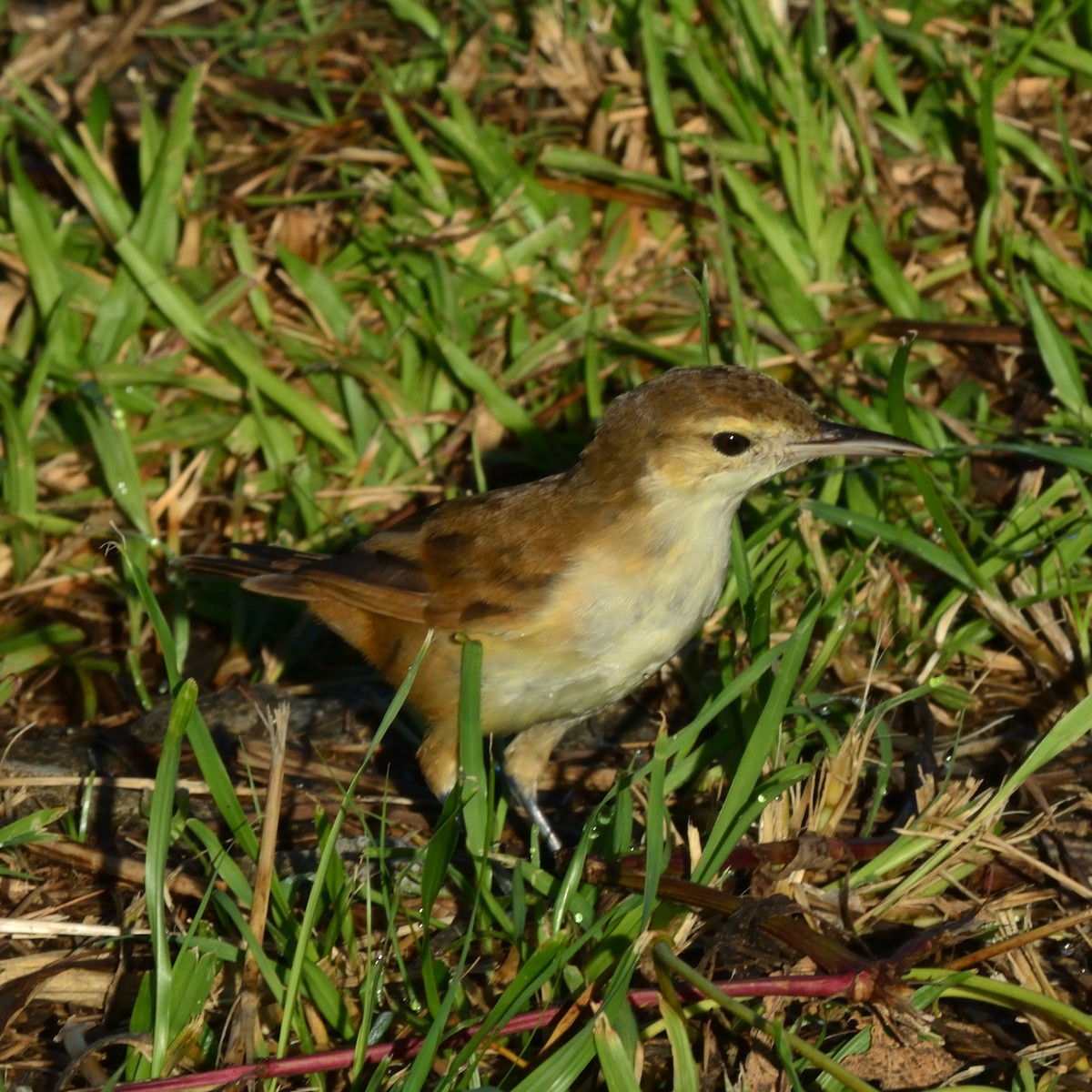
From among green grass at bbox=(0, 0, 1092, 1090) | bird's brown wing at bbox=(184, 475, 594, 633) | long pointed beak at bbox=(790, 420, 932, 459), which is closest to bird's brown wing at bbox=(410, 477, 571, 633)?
bird's brown wing at bbox=(184, 475, 594, 633)

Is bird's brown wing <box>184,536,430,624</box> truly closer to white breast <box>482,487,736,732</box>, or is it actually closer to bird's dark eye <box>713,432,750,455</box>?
white breast <box>482,487,736,732</box>

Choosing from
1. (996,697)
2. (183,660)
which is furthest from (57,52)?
(996,697)

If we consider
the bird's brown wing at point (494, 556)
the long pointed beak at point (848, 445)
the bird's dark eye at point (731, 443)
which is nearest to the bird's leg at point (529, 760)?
the bird's brown wing at point (494, 556)

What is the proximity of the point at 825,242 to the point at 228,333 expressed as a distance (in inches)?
94.6

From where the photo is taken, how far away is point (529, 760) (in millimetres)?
4820

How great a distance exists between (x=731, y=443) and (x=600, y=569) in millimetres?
513

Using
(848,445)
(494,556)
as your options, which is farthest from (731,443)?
(494,556)

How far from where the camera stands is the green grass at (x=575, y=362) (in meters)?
4.08

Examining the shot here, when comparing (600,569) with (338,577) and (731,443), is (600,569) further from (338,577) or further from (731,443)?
(338,577)

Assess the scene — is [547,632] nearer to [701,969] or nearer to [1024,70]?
[701,969]

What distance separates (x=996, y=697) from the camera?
193 inches

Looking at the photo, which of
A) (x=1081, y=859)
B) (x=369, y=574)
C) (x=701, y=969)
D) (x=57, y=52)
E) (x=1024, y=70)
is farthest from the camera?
(x=57, y=52)

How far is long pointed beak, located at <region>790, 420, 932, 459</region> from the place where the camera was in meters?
4.38

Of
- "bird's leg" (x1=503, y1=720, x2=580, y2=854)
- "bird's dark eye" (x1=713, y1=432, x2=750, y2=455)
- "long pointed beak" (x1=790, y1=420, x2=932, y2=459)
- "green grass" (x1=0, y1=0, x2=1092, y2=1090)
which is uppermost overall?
"bird's dark eye" (x1=713, y1=432, x2=750, y2=455)
